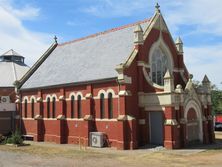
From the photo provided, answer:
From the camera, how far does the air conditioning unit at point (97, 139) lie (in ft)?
105

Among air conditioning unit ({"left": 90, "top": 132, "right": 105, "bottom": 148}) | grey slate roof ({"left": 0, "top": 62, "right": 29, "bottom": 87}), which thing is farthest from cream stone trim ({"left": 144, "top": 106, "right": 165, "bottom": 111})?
grey slate roof ({"left": 0, "top": 62, "right": 29, "bottom": 87})

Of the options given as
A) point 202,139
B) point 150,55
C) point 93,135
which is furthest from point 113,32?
point 202,139

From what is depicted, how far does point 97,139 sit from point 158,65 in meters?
9.34

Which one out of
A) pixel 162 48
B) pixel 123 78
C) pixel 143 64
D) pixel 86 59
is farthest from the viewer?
pixel 86 59

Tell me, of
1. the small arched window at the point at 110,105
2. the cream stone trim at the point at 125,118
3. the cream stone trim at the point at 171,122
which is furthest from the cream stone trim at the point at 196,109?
the small arched window at the point at 110,105

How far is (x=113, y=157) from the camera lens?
2581cm

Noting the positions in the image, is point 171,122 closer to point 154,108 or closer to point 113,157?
point 154,108

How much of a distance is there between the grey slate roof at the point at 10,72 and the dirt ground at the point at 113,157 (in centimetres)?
1924

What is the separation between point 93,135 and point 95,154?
5252 mm

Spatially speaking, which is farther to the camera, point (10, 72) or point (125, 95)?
point (10, 72)

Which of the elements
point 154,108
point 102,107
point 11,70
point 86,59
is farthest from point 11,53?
point 154,108

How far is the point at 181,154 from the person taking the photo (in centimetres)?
2644

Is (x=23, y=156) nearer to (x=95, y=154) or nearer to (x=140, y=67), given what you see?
(x=95, y=154)

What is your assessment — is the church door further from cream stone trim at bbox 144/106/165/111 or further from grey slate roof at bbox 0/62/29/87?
grey slate roof at bbox 0/62/29/87
